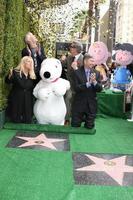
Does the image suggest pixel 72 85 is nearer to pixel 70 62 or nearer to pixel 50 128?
pixel 70 62

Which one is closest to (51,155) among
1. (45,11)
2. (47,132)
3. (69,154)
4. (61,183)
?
(69,154)

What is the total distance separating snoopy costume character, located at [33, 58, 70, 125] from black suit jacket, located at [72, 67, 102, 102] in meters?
0.20

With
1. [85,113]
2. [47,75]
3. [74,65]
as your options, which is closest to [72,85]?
[74,65]

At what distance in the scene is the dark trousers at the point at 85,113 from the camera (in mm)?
6871

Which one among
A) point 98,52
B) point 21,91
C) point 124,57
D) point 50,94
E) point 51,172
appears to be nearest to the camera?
point 51,172

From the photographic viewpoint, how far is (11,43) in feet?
23.3

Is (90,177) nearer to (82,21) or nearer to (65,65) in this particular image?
(65,65)

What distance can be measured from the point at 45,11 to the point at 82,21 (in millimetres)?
1809

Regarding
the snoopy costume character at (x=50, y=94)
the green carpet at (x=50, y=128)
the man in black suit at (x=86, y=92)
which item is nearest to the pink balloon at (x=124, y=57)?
the man in black suit at (x=86, y=92)

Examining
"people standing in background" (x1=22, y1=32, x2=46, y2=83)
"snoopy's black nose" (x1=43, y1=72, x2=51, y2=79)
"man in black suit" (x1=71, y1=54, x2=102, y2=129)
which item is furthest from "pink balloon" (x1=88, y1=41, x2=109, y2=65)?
"snoopy's black nose" (x1=43, y1=72, x2=51, y2=79)

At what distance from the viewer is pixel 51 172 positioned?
4258 millimetres

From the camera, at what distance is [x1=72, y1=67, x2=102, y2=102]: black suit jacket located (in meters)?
6.73

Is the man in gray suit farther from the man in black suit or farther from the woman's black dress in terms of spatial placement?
the woman's black dress

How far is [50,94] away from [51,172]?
2.64 meters
